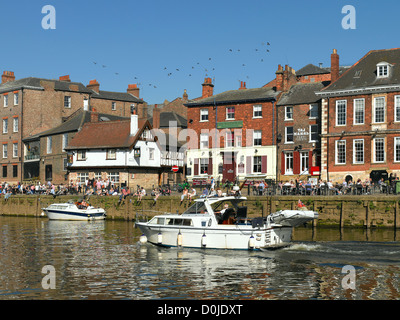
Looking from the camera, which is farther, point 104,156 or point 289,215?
point 104,156

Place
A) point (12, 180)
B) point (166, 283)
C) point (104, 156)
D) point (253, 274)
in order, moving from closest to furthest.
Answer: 1. point (166, 283)
2. point (253, 274)
3. point (104, 156)
4. point (12, 180)

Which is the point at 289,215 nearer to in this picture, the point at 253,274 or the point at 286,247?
the point at 286,247

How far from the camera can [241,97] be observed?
5881cm

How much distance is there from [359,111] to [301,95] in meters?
8.15

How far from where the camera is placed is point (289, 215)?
90.8 ft

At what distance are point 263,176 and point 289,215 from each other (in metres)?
28.1

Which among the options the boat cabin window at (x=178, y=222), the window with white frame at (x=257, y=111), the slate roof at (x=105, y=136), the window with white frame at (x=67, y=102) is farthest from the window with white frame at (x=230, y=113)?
the boat cabin window at (x=178, y=222)

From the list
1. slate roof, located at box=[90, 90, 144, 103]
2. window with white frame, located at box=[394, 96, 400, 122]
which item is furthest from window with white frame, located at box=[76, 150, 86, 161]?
window with white frame, located at box=[394, 96, 400, 122]

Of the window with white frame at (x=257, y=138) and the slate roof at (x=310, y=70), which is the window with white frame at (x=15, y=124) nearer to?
the window with white frame at (x=257, y=138)

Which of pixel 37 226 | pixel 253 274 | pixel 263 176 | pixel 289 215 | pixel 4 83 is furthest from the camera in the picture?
pixel 4 83

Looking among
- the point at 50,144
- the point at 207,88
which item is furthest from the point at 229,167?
the point at 50,144

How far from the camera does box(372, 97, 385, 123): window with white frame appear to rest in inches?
1906

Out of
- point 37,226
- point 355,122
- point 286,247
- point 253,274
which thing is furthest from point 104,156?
point 253,274

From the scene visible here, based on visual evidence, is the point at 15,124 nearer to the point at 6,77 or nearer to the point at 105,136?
the point at 6,77
